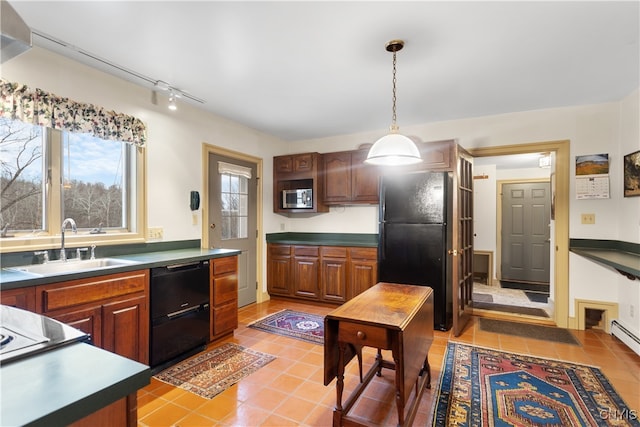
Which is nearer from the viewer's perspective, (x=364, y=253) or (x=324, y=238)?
(x=364, y=253)

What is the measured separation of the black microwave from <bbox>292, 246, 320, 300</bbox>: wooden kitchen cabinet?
0.62m

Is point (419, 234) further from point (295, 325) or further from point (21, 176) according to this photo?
point (21, 176)

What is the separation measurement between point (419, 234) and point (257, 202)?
2266mm

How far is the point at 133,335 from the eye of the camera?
230 centimetres

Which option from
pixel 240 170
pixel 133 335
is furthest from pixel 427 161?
pixel 133 335

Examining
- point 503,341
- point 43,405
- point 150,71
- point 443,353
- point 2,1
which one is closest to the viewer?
point 43,405

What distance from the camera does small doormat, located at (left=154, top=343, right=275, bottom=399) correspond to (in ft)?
7.54

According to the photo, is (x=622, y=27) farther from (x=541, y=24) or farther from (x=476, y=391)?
(x=476, y=391)

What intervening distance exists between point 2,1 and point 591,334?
15.6 feet

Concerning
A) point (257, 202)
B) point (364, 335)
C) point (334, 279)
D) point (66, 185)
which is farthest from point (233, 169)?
point (364, 335)

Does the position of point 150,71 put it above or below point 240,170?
above

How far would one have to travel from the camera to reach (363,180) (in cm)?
430

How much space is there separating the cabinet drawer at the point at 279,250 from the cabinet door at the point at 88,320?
8.59ft

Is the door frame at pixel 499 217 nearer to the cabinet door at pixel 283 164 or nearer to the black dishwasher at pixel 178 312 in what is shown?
the cabinet door at pixel 283 164
